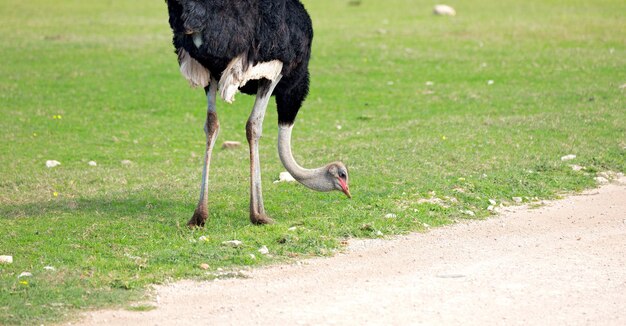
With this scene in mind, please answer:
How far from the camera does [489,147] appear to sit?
12039mm

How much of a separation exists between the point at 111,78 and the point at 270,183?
8.00m

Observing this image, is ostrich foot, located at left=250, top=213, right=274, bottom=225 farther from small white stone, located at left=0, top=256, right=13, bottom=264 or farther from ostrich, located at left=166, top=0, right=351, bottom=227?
small white stone, located at left=0, top=256, right=13, bottom=264

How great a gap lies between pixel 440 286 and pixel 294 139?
21.7ft

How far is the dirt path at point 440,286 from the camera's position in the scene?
6336 mm

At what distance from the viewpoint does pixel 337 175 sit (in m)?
9.03

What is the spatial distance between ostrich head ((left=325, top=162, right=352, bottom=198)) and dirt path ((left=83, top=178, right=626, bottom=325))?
0.95 metres

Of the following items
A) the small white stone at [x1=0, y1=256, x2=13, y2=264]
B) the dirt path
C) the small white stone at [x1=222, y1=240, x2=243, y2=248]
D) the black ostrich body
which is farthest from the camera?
the black ostrich body

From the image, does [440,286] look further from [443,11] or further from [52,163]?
[443,11]

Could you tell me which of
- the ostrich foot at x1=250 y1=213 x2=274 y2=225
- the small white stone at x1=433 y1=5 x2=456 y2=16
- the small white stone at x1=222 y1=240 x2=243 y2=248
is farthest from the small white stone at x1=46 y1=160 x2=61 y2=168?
the small white stone at x1=433 y1=5 x2=456 y2=16

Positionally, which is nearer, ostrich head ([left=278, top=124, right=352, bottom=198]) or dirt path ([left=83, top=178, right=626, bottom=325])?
dirt path ([left=83, top=178, right=626, bottom=325])

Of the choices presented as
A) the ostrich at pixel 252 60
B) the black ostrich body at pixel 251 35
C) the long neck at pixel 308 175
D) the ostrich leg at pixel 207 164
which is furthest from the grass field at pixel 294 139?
the black ostrich body at pixel 251 35

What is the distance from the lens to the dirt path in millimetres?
6336

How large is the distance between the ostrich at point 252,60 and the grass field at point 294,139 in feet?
1.38

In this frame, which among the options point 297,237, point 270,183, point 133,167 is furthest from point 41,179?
point 297,237
